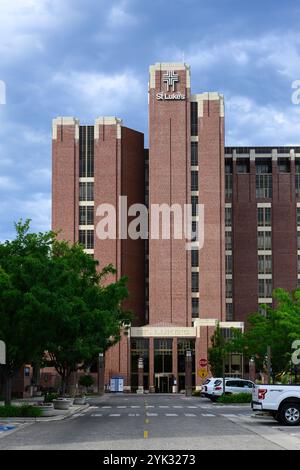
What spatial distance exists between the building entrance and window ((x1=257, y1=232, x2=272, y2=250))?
1189 inches

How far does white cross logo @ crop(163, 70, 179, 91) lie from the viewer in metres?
117

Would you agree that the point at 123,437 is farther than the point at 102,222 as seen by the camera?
No

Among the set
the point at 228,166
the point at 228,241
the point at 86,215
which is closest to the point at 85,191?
the point at 86,215

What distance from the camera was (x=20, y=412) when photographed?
34875 millimetres

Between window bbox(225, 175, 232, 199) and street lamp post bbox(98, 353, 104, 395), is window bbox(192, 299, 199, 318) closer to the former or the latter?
street lamp post bbox(98, 353, 104, 395)

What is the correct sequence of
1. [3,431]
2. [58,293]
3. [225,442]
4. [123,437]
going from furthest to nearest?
[58,293]
[3,431]
[123,437]
[225,442]

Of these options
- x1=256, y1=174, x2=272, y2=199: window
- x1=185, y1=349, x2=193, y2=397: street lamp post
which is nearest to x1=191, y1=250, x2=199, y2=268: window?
x1=185, y1=349, x2=193, y2=397: street lamp post

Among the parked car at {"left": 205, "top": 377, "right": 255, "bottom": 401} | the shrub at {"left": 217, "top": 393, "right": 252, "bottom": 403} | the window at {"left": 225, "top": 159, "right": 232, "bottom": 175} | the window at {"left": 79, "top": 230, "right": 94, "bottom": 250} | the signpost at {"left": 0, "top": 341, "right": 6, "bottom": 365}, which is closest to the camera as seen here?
the signpost at {"left": 0, "top": 341, "right": 6, "bottom": 365}

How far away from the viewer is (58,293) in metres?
36.0

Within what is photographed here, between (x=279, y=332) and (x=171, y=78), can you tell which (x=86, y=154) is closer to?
(x=171, y=78)

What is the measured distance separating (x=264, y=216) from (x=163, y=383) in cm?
3471
